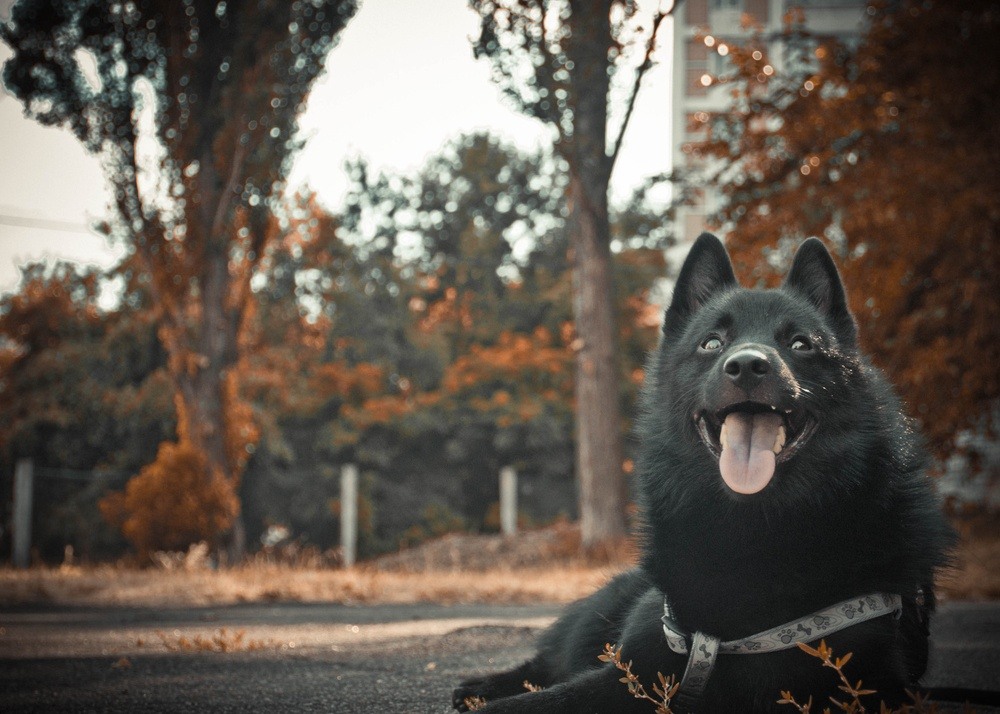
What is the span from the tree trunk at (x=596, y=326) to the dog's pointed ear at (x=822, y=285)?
8437mm

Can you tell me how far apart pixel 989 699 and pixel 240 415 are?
11.4 metres

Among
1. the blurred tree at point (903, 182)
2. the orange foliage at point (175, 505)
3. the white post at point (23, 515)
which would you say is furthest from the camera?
the white post at point (23, 515)

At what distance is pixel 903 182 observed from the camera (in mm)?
9852

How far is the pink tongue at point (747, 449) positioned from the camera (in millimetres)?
2234

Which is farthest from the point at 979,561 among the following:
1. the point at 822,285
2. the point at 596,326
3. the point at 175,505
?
the point at 175,505

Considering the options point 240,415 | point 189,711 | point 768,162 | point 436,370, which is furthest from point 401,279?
point 189,711

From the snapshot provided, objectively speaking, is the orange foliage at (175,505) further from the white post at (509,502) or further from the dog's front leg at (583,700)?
the dog's front leg at (583,700)

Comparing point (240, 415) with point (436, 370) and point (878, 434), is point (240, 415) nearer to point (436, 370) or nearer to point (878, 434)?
point (436, 370)

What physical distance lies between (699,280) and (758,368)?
2.29ft

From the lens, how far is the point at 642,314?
23859 mm

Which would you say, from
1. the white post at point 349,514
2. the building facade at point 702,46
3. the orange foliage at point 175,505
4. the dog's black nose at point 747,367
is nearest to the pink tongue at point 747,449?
the dog's black nose at point 747,367

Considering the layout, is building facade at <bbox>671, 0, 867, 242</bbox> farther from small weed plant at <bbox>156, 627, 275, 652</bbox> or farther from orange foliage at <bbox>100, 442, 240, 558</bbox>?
small weed plant at <bbox>156, 627, 275, 652</bbox>

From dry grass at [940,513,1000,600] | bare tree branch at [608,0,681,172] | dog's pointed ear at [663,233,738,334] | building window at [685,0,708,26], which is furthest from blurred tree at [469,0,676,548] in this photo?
building window at [685,0,708,26]

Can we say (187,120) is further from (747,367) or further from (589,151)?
(747,367)
